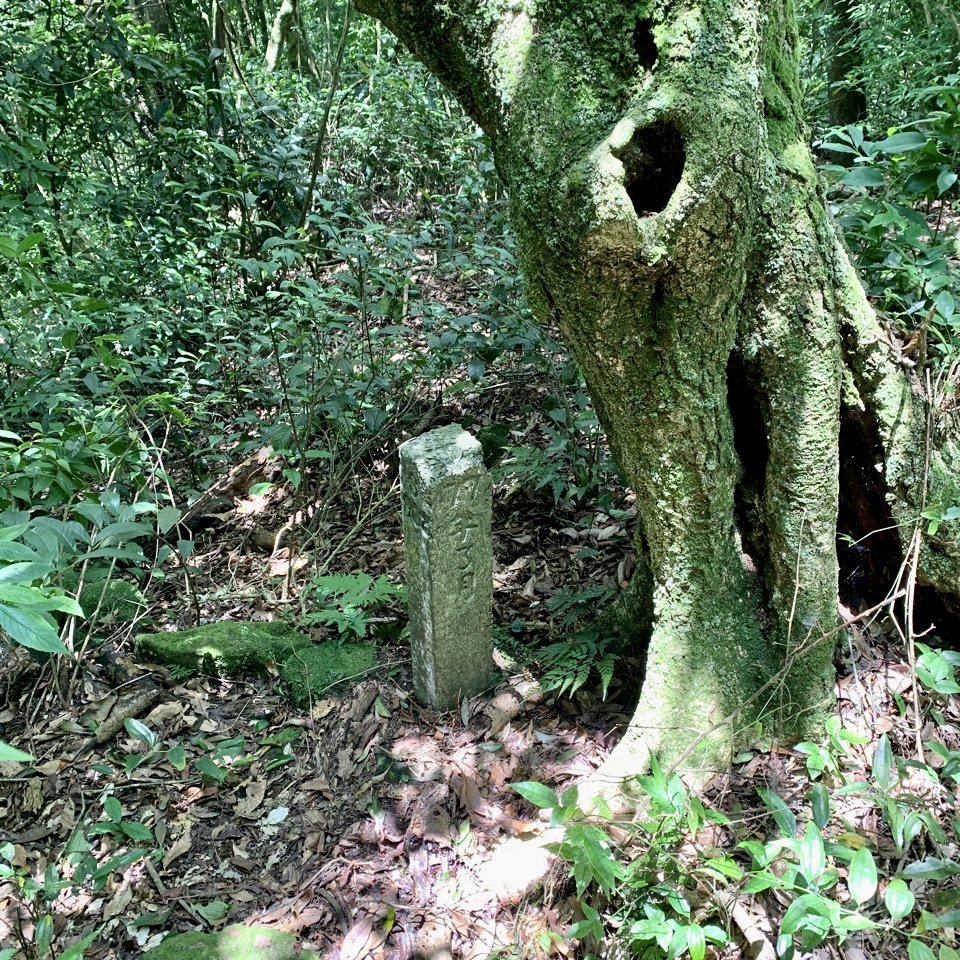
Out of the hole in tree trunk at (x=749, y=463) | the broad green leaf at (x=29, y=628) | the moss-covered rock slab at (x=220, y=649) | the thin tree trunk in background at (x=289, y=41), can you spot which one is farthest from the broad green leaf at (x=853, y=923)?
the thin tree trunk in background at (x=289, y=41)

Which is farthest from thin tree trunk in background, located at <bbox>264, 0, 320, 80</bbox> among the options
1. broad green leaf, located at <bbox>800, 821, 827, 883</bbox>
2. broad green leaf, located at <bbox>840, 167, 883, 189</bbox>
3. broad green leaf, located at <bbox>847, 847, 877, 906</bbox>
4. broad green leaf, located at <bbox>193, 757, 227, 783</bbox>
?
broad green leaf, located at <bbox>847, 847, 877, 906</bbox>

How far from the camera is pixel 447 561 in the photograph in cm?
287

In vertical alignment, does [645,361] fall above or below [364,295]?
below

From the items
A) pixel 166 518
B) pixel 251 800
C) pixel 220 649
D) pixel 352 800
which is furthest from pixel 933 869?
pixel 166 518

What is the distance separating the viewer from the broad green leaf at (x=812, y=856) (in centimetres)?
171

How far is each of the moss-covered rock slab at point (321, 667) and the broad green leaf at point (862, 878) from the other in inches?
82.3

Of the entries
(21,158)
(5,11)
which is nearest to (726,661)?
(21,158)

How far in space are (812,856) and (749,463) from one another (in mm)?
1371

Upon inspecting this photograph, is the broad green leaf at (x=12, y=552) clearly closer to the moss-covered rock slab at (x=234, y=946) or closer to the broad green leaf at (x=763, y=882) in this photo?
the moss-covered rock slab at (x=234, y=946)

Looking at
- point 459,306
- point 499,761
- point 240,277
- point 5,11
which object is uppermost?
point 5,11

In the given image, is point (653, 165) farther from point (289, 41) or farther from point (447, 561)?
point (289, 41)

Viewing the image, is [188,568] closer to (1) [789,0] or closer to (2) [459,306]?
(2) [459,306]

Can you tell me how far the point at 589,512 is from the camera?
3977mm

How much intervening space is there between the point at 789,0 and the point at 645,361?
1.34 m
